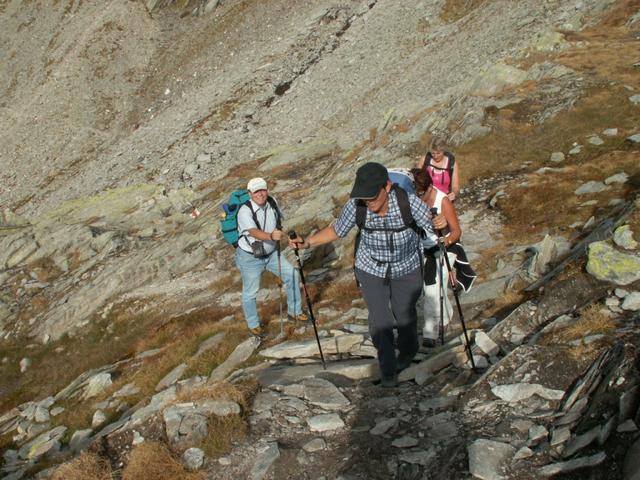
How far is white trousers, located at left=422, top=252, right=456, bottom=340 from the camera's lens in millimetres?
9601

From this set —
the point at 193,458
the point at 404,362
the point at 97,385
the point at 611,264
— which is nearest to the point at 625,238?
the point at 611,264

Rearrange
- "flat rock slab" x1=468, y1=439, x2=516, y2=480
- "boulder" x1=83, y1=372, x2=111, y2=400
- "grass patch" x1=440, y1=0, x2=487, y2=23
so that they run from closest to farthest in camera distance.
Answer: "flat rock slab" x1=468, y1=439, x2=516, y2=480 → "boulder" x1=83, y1=372, x2=111, y2=400 → "grass patch" x1=440, y1=0, x2=487, y2=23

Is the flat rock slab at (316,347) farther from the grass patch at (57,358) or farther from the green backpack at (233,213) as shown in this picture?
the grass patch at (57,358)

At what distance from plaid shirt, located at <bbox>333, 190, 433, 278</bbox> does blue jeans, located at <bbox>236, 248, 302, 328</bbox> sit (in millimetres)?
4267

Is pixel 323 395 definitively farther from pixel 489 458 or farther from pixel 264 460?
pixel 489 458

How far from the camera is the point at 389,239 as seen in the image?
24.8 ft

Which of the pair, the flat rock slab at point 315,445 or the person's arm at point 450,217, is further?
the person's arm at point 450,217

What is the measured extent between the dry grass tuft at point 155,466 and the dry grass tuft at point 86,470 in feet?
0.99

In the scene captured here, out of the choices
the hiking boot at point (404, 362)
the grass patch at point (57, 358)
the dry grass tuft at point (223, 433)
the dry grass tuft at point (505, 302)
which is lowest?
the grass patch at point (57, 358)

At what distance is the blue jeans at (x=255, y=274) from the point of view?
11.9 metres

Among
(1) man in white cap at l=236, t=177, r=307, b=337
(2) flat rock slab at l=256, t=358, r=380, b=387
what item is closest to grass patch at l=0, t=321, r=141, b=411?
(1) man in white cap at l=236, t=177, r=307, b=337

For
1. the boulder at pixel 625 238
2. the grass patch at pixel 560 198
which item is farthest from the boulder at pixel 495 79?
the boulder at pixel 625 238

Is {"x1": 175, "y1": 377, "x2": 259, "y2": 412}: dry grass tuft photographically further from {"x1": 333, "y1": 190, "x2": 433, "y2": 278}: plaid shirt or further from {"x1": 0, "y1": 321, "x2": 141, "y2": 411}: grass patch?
{"x1": 0, "y1": 321, "x2": 141, "y2": 411}: grass patch

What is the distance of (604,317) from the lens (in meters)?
7.22
